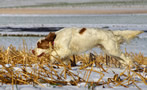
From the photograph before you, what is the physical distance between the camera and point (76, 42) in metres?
4.18

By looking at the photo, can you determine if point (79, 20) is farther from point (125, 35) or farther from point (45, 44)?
point (45, 44)

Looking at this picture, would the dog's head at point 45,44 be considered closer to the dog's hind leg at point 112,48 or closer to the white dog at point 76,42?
the white dog at point 76,42

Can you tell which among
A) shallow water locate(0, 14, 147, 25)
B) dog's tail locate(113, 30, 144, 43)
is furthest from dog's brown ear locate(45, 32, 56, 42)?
shallow water locate(0, 14, 147, 25)

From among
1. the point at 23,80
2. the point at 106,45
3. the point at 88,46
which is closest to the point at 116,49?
the point at 106,45

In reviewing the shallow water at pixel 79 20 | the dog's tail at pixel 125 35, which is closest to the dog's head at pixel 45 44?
the dog's tail at pixel 125 35

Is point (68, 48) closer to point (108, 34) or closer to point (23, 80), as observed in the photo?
point (108, 34)

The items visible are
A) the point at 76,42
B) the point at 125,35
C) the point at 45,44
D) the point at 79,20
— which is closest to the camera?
the point at 45,44

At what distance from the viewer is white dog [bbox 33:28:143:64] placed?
161 inches

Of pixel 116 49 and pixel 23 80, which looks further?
pixel 116 49

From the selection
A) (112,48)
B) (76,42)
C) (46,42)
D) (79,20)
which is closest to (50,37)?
(46,42)

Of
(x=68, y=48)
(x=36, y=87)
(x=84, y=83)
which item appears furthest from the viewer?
(x=68, y=48)

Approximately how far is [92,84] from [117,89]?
268mm

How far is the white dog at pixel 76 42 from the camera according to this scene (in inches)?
161

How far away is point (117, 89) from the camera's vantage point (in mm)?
2482
